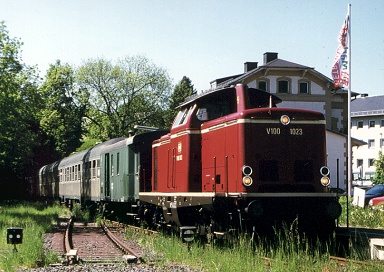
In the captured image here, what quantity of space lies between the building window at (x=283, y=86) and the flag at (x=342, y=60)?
22831mm

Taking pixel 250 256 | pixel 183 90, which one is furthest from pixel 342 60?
pixel 183 90

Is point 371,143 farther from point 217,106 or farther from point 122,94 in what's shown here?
point 217,106

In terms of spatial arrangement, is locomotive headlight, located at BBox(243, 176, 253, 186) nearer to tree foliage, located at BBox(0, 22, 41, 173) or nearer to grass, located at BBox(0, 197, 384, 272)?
grass, located at BBox(0, 197, 384, 272)

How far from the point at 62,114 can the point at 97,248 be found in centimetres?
5390

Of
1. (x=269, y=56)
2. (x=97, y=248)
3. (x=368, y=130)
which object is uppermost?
(x=269, y=56)

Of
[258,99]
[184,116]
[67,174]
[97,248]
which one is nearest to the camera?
[258,99]

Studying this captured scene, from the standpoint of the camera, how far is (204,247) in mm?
13555

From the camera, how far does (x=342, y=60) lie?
3275 cm

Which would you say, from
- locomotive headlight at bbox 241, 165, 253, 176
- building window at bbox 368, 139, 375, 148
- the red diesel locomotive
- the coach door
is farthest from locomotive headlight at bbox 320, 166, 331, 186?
building window at bbox 368, 139, 375, 148

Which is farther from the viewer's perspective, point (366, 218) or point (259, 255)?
point (366, 218)

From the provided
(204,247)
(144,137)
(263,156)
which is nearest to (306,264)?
(263,156)

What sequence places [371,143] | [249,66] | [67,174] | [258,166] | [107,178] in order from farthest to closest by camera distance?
[371,143], [249,66], [67,174], [107,178], [258,166]

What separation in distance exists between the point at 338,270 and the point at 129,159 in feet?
41.9

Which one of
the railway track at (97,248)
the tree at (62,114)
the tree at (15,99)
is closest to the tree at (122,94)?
the tree at (62,114)
